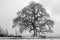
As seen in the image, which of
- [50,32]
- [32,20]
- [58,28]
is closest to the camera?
[58,28]

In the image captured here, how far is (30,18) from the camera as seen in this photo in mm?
4395

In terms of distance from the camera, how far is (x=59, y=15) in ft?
13.2

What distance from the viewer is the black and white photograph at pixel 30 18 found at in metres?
3.98

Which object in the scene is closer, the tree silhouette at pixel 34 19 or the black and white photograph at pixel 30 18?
the black and white photograph at pixel 30 18

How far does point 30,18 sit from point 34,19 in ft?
0.53

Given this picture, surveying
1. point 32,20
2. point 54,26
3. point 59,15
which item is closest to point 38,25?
point 32,20

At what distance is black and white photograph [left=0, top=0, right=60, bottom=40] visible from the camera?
3.98 meters

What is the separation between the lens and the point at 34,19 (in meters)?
4.37

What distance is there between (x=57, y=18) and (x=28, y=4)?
1.19m

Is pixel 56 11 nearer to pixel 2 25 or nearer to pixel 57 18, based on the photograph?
pixel 57 18

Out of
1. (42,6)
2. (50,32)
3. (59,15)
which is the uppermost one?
(42,6)

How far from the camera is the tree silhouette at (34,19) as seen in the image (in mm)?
4230

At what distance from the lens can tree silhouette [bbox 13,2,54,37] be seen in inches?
167

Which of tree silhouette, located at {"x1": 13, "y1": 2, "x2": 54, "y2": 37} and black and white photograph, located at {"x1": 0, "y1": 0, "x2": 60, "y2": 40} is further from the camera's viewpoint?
tree silhouette, located at {"x1": 13, "y1": 2, "x2": 54, "y2": 37}
